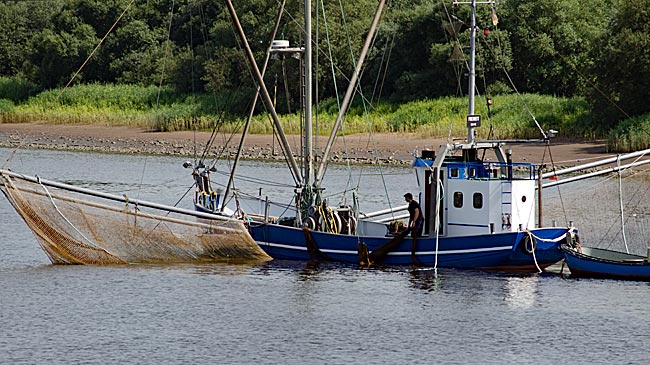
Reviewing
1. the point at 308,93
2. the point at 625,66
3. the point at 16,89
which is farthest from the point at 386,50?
the point at 308,93

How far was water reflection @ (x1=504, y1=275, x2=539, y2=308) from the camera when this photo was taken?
1120 inches

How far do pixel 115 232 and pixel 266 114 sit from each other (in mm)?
48030

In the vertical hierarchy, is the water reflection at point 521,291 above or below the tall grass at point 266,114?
below

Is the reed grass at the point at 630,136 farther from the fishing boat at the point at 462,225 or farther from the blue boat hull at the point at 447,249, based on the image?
the blue boat hull at the point at 447,249

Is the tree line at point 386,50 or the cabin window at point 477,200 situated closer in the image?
the cabin window at point 477,200

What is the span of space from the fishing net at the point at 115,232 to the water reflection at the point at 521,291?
7300mm

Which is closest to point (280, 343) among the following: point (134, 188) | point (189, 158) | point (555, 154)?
point (134, 188)

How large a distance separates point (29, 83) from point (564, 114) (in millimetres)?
57717

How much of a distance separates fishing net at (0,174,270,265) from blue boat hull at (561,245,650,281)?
8614 mm

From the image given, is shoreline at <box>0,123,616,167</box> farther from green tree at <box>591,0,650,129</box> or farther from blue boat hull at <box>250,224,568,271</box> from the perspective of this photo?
blue boat hull at <box>250,224,568,271</box>

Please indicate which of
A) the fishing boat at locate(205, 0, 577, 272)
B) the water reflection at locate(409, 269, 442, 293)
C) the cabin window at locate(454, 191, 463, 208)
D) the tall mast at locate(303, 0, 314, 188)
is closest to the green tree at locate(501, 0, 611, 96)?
the tall mast at locate(303, 0, 314, 188)

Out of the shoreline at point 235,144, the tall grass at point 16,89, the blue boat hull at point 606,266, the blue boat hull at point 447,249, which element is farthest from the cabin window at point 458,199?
the tall grass at point 16,89

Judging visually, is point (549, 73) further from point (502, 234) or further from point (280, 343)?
point (280, 343)

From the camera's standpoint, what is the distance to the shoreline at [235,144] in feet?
201
